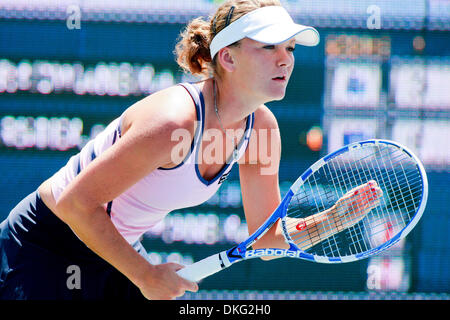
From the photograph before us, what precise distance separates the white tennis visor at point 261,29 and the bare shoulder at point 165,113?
0.21 meters

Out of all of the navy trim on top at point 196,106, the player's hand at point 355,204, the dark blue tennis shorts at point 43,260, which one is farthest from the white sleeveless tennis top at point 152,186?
the player's hand at point 355,204

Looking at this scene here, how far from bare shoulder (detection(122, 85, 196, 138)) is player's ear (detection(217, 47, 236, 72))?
6.6 inches

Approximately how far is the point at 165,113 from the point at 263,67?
0.33m

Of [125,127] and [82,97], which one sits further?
[82,97]

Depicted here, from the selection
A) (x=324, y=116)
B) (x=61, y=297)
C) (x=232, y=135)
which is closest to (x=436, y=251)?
(x=324, y=116)

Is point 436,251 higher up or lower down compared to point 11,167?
lower down

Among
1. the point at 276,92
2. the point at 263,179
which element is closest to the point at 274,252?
the point at 263,179

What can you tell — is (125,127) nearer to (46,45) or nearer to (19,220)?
(19,220)

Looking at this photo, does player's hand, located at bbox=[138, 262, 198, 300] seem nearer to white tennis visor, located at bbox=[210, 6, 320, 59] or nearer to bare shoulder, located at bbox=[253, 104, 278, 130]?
bare shoulder, located at bbox=[253, 104, 278, 130]

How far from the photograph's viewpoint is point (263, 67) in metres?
1.73

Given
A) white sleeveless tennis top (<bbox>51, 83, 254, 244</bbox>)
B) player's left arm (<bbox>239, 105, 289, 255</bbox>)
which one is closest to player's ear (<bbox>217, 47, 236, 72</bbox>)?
white sleeveless tennis top (<bbox>51, 83, 254, 244</bbox>)

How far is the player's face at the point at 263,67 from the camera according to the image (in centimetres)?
172
